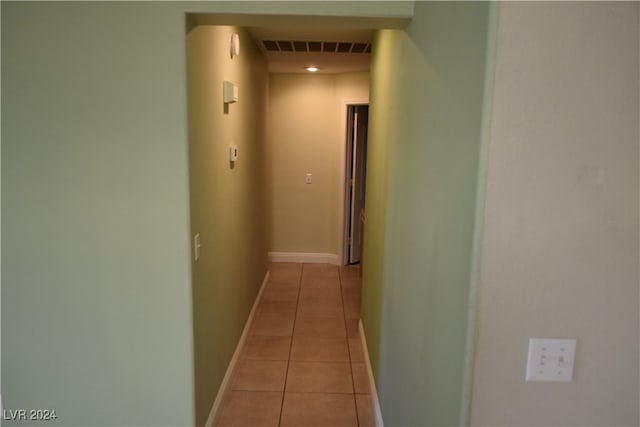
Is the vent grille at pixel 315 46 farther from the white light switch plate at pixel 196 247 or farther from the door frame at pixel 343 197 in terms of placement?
the white light switch plate at pixel 196 247

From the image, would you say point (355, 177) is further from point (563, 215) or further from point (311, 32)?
point (563, 215)

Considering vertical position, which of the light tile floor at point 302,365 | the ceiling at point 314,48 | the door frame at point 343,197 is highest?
the ceiling at point 314,48

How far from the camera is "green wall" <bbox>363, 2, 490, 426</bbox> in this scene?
1.15 metres

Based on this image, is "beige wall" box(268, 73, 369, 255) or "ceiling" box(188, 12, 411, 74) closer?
"ceiling" box(188, 12, 411, 74)

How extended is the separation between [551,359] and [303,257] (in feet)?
16.7

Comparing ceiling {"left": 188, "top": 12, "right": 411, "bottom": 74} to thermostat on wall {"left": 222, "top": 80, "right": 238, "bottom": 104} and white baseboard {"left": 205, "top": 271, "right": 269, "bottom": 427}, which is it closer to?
thermostat on wall {"left": 222, "top": 80, "right": 238, "bottom": 104}

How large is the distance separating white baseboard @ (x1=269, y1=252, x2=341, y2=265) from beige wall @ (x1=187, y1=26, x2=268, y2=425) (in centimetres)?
196

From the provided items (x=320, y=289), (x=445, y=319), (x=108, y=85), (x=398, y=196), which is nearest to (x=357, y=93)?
(x=320, y=289)

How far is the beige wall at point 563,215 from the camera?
0.96 metres

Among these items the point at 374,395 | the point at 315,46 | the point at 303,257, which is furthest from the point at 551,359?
the point at 303,257

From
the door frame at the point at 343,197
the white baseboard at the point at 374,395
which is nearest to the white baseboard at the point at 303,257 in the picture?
the door frame at the point at 343,197

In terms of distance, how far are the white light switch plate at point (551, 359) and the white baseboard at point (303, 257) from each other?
4.99m

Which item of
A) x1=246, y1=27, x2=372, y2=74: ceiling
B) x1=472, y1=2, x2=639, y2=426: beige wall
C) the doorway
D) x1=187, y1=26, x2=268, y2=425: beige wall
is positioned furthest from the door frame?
x1=472, y1=2, x2=639, y2=426: beige wall

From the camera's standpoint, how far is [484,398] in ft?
3.64
